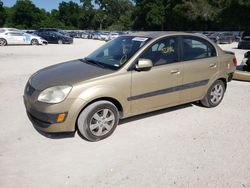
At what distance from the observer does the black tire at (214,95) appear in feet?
18.6

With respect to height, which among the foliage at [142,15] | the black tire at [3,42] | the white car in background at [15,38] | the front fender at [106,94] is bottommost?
the front fender at [106,94]

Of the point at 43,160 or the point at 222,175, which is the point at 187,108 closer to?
the point at 222,175

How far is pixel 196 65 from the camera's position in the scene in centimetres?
517

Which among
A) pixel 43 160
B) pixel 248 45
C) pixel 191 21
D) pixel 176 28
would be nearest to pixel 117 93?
pixel 43 160

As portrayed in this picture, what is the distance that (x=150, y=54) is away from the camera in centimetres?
463

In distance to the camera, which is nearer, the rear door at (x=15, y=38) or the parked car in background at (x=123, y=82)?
the parked car in background at (x=123, y=82)

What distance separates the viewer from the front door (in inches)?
177

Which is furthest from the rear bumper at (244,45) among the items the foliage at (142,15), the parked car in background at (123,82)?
the foliage at (142,15)

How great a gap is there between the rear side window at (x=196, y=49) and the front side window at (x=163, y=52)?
0.22 metres

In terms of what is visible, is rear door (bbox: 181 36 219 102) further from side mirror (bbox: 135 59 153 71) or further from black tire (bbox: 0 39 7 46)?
black tire (bbox: 0 39 7 46)

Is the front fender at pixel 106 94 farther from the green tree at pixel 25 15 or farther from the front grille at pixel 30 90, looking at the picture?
the green tree at pixel 25 15

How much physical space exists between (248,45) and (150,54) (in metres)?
19.1

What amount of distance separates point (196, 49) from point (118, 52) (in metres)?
1.63

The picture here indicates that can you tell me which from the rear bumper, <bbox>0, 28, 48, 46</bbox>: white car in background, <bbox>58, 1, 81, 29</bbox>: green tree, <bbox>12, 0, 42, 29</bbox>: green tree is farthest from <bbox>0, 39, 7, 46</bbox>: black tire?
<bbox>58, 1, 81, 29</bbox>: green tree
